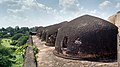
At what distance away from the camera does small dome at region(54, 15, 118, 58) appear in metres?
10.2

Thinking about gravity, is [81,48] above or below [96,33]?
below

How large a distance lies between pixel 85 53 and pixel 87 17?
2.51m

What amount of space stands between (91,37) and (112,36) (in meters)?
1.08

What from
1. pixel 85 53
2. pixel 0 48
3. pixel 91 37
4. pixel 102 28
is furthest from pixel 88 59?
pixel 0 48

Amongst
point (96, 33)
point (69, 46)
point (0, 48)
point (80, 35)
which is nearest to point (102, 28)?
point (96, 33)

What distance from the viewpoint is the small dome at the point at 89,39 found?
33.4ft

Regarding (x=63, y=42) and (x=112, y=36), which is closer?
(x=112, y=36)

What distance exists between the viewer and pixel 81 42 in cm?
1049

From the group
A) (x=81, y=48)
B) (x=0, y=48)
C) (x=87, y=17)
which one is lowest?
(x=0, y=48)

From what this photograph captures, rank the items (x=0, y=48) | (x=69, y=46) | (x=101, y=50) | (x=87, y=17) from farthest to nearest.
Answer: (x=0, y=48)
(x=87, y=17)
(x=69, y=46)
(x=101, y=50)

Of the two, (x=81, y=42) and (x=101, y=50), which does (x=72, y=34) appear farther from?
(x=101, y=50)

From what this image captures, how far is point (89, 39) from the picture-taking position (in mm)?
10406

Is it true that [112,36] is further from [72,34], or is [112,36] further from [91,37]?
[72,34]

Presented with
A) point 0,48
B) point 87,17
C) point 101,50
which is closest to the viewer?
point 101,50
